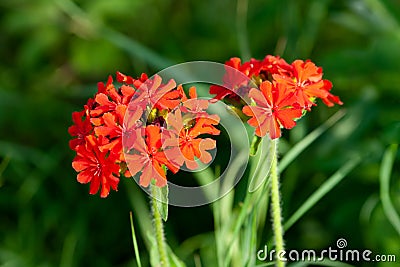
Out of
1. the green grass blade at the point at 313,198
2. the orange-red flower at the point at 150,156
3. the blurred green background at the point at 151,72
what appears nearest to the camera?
the orange-red flower at the point at 150,156

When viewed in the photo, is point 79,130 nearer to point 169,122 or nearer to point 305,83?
point 169,122

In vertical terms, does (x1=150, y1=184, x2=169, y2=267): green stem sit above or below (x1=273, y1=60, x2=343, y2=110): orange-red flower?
below

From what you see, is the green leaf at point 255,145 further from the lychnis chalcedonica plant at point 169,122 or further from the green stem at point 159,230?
the green stem at point 159,230

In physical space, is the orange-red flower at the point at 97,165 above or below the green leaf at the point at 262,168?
below

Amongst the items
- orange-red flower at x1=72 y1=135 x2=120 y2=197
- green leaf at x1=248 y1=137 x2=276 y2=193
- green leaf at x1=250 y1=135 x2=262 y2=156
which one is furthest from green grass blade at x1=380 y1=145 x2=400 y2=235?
orange-red flower at x1=72 y1=135 x2=120 y2=197

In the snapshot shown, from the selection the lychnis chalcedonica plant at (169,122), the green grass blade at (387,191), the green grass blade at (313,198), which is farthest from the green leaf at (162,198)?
the green grass blade at (387,191)

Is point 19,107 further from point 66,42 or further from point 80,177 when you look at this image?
point 80,177

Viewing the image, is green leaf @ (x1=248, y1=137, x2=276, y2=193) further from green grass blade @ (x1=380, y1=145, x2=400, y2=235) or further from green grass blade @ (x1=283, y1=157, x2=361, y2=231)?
green grass blade @ (x1=380, y1=145, x2=400, y2=235)
